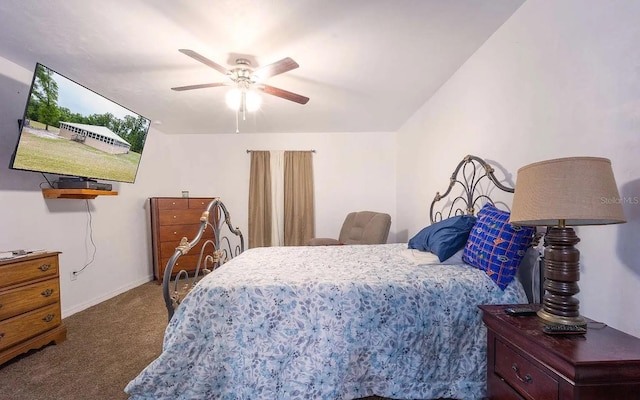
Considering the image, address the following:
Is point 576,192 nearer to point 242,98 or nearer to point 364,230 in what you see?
point 242,98

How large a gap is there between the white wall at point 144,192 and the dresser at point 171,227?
0.31m

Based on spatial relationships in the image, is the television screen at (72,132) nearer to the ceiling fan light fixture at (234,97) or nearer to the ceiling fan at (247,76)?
the ceiling fan at (247,76)

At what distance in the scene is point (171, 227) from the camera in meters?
3.77

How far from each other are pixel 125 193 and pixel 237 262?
8.92 feet

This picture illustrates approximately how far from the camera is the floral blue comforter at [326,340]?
1341 millimetres

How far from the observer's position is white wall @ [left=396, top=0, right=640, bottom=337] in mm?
1073

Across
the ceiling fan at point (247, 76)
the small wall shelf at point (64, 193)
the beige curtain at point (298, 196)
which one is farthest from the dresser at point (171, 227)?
the ceiling fan at point (247, 76)

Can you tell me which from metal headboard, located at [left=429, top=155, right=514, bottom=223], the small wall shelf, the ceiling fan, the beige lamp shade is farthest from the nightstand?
the small wall shelf

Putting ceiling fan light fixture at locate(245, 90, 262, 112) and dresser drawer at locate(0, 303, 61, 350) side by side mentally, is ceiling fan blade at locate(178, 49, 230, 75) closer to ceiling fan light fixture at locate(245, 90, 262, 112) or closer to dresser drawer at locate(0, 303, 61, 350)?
ceiling fan light fixture at locate(245, 90, 262, 112)

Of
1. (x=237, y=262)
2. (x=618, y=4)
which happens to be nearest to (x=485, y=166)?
(x=618, y=4)

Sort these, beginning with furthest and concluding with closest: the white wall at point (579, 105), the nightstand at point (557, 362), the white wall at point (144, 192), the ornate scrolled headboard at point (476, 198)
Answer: the white wall at point (144, 192) → the ornate scrolled headboard at point (476, 198) → the white wall at point (579, 105) → the nightstand at point (557, 362)

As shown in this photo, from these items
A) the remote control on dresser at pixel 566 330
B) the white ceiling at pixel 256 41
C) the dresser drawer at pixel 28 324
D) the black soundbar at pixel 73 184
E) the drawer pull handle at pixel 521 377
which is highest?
the white ceiling at pixel 256 41

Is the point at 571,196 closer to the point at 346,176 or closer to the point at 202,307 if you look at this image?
the point at 202,307

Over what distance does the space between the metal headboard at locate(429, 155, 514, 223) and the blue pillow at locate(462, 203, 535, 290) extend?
1.33 ft
